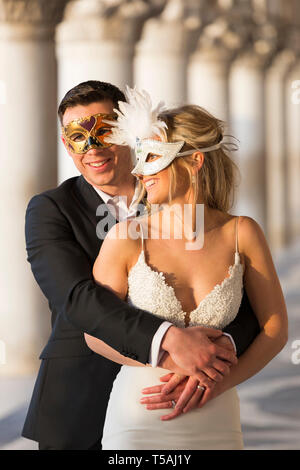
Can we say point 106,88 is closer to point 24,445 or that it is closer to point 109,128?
point 109,128

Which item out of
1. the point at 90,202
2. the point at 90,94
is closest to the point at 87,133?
the point at 90,94

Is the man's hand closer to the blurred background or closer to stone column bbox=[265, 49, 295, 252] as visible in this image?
the blurred background

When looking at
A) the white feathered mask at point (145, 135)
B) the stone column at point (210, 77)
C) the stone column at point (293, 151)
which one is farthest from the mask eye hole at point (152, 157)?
the stone column at point (293, 151)

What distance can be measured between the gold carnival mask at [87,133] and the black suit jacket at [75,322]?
0.20 meters

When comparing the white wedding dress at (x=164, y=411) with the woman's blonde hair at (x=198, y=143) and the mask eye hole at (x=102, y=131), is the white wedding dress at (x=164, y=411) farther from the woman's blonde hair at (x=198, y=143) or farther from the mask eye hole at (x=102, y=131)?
the mask eye hole at (x=102, y=131)

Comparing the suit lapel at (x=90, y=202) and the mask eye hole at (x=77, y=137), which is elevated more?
the mask eye hole at (x=77, y=137)

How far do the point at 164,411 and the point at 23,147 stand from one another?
19.7ft

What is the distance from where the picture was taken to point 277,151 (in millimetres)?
24109

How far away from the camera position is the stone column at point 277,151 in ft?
75.9

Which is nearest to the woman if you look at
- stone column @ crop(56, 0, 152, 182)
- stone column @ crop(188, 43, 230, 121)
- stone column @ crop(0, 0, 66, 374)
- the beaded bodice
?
the beaded bodice

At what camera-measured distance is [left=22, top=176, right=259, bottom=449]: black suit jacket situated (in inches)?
101

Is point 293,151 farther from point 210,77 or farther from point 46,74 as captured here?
point 46,74

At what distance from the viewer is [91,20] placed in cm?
878

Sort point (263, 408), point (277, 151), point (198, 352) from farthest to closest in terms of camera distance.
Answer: point (277, 151) < point (263, 408) < point (198, 352)
